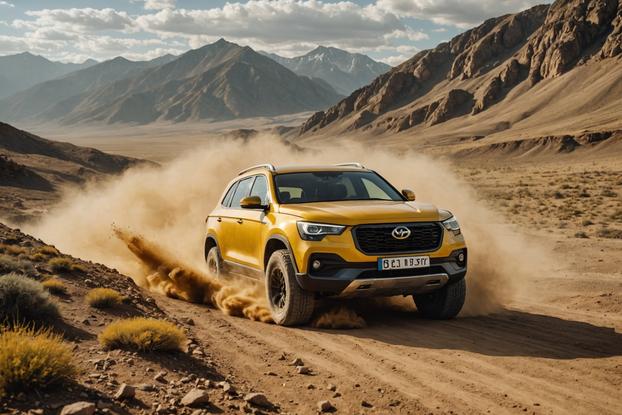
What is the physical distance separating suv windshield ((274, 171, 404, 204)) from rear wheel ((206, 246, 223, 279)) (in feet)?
6.17

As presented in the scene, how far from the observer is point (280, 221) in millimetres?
7590

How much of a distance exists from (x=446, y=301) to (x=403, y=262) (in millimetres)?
1087

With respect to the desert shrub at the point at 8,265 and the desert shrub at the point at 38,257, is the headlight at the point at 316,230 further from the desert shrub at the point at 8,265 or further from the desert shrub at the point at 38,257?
the desert shrub at the point at 38,257

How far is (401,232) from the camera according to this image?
7.00 metres

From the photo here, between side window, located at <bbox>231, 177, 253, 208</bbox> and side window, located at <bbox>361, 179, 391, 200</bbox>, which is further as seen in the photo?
side window, located at <bbox>231, 177, 253, 208</bbox>

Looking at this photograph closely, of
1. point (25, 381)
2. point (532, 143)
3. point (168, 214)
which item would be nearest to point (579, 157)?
point (532, 143)

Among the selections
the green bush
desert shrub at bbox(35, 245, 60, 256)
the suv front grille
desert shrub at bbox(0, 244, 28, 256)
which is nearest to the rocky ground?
the green bush

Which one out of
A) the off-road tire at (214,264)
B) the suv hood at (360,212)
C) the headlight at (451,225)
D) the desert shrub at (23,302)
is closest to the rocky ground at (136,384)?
the desert shrub at (23,302)

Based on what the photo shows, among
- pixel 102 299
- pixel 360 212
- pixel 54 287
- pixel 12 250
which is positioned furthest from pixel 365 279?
pixel 12 250

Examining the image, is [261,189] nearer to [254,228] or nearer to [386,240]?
[254,228]

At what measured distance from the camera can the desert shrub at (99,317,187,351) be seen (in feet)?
18.3

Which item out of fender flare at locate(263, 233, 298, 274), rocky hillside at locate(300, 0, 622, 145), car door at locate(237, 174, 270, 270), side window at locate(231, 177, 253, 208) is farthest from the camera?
rocky hillside at locate(300, 0, 622, 145)

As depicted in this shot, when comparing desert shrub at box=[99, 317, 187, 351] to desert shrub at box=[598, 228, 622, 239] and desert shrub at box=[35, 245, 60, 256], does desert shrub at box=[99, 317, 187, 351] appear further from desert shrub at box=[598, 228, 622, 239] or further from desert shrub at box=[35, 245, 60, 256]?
desert shrub at box=[598, 228, 622, 239]

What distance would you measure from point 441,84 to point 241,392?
170 metres
